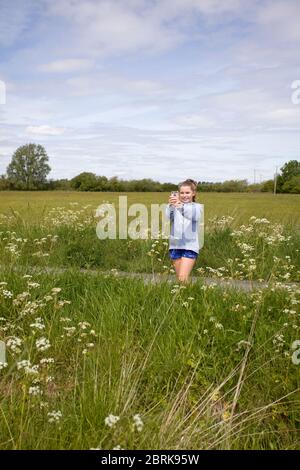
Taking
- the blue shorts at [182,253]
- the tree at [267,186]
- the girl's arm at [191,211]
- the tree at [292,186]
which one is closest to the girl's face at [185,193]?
the girl's arm at [191,211]

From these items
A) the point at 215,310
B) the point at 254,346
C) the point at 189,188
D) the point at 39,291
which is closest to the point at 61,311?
the point at 39,291

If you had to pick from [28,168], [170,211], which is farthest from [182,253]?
[28,168]

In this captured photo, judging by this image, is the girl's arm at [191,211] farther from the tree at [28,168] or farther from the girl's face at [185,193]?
the tree at [28,168]

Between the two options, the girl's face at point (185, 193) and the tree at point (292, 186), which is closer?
the girl's face at point (185, 193)

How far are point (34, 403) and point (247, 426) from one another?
1.45 m

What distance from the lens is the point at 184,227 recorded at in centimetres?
669

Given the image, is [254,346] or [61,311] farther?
[61,311]

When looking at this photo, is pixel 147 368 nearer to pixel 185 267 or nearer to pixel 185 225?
pixel 185 267

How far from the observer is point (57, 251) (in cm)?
825

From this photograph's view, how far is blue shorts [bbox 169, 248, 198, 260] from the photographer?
6.63 meters

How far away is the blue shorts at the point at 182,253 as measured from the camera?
6629mm

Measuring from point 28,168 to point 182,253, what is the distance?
7566cm
